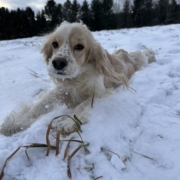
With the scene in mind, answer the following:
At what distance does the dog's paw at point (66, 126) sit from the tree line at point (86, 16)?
73.7ft

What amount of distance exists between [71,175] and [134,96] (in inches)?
66.3

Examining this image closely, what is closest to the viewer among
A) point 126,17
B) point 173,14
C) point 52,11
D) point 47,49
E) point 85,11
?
point 47,49

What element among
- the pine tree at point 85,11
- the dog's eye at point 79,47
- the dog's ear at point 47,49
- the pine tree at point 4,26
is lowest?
the pine tree at point 4,26

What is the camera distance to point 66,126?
80.3 inches

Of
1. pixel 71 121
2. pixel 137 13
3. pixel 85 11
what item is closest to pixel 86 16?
pixel 85 11

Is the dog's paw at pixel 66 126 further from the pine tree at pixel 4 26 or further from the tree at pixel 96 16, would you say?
the tree at pixel 96 16

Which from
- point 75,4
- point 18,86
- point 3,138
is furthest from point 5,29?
point 3,138

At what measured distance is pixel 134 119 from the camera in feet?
7.51

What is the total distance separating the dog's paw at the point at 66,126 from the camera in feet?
6.49

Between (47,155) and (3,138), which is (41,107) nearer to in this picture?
(3,138)

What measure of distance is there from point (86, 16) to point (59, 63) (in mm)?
29639

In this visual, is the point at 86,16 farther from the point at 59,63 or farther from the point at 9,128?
the point at 9,128

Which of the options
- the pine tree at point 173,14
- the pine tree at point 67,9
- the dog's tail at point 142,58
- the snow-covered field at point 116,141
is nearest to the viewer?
the snow-covered field at point 116,141

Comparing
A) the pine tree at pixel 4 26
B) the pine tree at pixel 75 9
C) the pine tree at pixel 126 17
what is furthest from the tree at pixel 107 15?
the pine tree at pixel 4 26
